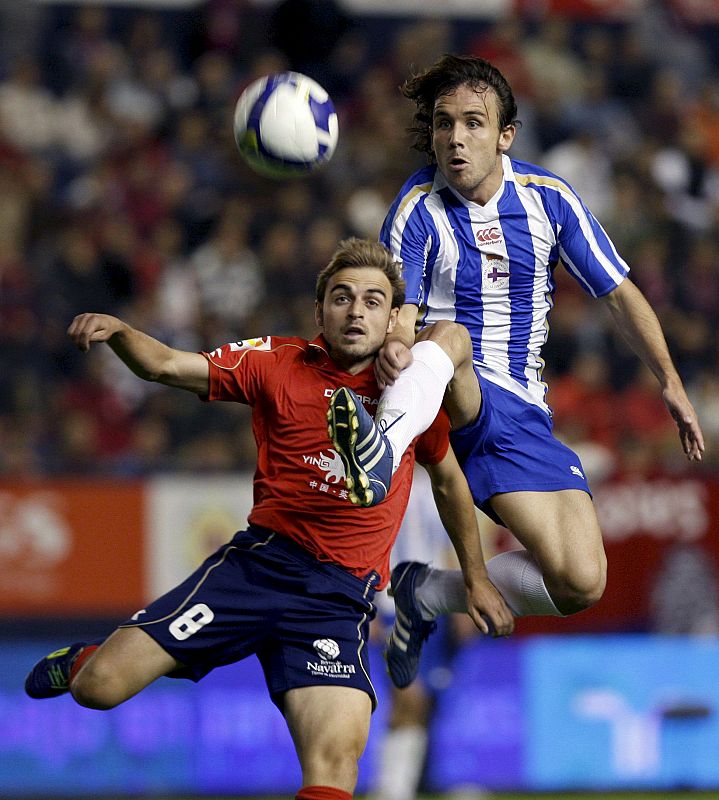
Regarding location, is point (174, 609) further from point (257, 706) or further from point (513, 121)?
point (257, 706)

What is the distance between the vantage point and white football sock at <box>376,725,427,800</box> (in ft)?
29.3

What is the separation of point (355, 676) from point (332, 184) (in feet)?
23.0

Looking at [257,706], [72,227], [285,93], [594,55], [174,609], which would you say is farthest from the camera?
[594,55]

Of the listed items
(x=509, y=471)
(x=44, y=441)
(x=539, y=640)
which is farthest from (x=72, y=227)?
(x=509, y=471)

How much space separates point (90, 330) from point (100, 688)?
122 cm

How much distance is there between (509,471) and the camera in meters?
5.71

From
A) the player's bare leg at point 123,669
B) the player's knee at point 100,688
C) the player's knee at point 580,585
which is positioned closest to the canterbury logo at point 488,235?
the player's knee at point 580,585

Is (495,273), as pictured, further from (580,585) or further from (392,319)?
(580,585)

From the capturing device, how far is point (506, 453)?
5727mm

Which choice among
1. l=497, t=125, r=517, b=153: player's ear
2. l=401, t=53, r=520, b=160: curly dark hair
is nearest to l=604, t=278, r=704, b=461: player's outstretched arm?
l=497, t=125, r=517, b=153: player's ear

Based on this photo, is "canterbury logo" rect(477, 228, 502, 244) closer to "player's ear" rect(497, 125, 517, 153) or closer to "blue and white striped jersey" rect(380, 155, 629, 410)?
"blue and white striped jersey" rect(380, 155, 629, 410)

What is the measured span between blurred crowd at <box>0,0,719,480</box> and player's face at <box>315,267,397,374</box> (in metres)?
4.15

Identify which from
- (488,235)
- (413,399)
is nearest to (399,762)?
(488,235)

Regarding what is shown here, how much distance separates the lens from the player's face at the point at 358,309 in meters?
5.13
